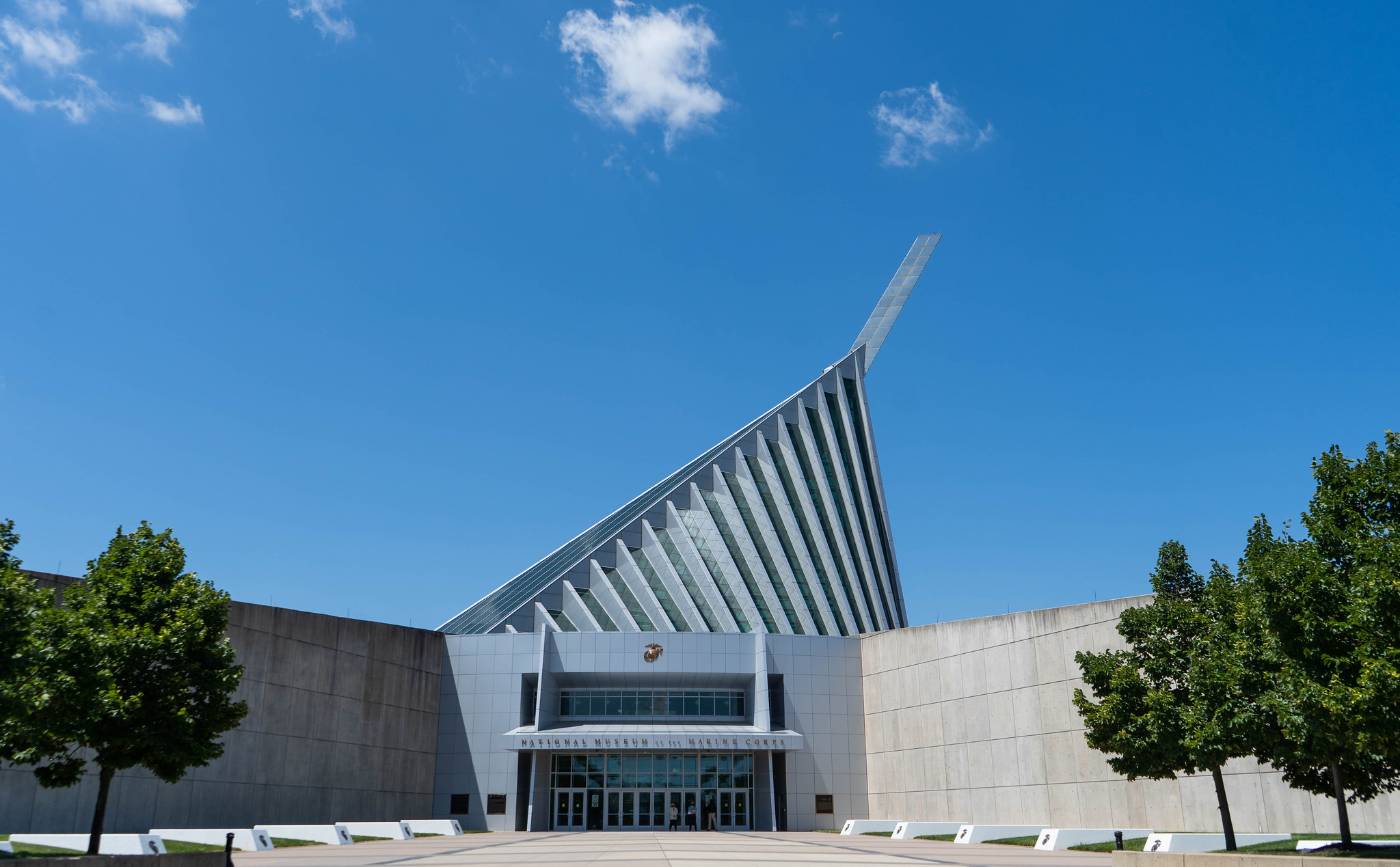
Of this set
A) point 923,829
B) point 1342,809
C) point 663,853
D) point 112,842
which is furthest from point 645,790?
point 1342,809

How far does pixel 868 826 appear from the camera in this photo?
37.2m

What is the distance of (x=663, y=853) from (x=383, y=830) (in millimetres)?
14061

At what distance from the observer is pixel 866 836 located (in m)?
35.6

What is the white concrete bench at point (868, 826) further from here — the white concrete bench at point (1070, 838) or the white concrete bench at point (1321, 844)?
the white concrete bench at point (1321, 844)

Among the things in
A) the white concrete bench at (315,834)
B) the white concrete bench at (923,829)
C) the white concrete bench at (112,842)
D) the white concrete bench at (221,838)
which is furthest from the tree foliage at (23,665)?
the white concrete bench at (923,829)

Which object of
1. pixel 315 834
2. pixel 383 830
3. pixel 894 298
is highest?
pixel 894 298

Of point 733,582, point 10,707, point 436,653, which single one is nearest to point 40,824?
point 10,707

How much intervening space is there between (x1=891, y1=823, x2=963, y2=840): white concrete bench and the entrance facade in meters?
9.63

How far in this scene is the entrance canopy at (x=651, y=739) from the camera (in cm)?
3953

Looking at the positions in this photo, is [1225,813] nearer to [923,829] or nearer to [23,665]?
[923,829]

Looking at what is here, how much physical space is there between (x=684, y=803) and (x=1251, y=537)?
27.6 m

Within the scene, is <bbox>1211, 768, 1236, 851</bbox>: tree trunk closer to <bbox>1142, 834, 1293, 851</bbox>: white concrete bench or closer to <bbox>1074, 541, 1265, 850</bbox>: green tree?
<bbox>1074, 541, 1265, 850</bbox>: green tree

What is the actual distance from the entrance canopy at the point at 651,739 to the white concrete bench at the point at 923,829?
7516 millimetres

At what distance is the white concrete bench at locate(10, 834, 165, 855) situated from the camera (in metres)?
21.8
